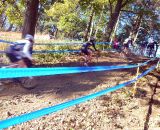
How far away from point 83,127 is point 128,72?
25.1 ft

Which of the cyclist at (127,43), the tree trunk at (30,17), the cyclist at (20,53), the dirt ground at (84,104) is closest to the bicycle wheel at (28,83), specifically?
the dirt ground at (84,104)

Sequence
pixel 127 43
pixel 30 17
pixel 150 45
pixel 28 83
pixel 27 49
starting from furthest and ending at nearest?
pixel 150 45, pixel 127 43, pixel 30 17, pixel 28 83, pixel 27 49

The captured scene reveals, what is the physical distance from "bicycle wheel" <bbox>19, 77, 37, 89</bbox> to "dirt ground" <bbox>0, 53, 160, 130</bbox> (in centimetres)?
18

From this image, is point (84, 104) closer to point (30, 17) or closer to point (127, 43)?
point (30, 17)

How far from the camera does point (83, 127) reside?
888 cm

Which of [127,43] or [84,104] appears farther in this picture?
[127,43]

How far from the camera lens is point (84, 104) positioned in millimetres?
10367

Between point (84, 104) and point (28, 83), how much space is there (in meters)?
2.15

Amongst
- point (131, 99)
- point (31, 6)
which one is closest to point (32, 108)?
point (131, 99)

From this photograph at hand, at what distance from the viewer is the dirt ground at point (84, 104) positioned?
8977mm

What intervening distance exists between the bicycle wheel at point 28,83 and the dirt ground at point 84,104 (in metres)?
0.18

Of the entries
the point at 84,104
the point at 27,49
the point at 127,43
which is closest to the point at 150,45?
the point at 127,43

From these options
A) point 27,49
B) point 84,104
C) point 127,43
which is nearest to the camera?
point 27,49

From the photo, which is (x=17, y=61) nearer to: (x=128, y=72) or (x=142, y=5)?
(x=128, y=72)
